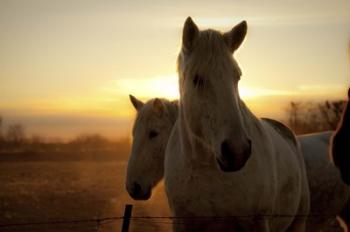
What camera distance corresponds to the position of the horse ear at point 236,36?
5242 mm

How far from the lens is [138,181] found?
24.4ft

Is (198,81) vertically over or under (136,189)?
over

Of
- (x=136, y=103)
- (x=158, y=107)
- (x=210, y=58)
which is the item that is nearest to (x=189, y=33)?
(x=210, y=58)

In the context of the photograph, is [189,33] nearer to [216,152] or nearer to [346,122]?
[216,152]

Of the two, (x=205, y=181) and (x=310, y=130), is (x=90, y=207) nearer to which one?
(x=205, y=181)

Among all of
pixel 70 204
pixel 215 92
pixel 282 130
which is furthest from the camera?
pixel 70 204

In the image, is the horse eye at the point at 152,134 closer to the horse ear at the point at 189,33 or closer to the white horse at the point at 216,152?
the white horse at the point at 216,152

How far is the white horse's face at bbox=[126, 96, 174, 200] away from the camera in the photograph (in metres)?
7.46

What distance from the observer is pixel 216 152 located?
15.3 feet

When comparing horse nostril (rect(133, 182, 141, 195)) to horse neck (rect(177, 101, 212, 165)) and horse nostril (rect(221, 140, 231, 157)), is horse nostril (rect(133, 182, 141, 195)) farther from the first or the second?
horse nostril (rect(221, 140, 231, 157))

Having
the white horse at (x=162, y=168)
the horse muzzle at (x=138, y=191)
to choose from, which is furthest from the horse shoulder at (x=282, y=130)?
the horse muzzle at (x=138, y=191)

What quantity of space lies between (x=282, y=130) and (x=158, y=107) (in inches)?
63.8

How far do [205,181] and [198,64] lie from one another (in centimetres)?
106

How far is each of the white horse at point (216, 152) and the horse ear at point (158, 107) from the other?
1.76 metres
